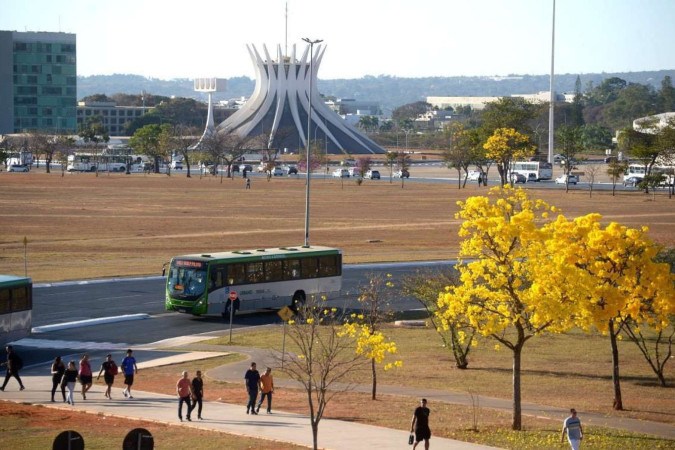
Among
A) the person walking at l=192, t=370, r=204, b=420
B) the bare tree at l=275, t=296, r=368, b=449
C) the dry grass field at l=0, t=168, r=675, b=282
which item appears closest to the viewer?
the bare tree at l=275, t=296, r=368, b=449

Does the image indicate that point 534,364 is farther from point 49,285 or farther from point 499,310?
point 49,285

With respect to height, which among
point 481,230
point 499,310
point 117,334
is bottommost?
point 117,334

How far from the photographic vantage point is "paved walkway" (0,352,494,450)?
22.8m

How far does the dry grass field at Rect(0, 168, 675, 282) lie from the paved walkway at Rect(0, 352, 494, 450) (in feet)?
75.5

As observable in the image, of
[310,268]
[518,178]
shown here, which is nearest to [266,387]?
[310,268]

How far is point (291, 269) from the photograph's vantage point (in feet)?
145

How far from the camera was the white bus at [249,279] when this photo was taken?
41438 millimetres

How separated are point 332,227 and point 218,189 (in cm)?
3968

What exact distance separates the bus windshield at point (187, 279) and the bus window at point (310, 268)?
4.87m

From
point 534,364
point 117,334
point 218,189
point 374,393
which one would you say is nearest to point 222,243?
point 117,334

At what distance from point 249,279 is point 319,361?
1842 centimetres

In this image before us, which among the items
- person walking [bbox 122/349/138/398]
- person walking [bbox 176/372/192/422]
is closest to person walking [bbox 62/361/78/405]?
person walking [bbox 122/349/138/398]

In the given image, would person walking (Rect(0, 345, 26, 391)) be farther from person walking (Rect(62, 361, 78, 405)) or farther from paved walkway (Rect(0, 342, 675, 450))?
person walking (Rect(62, 361, 78, 405))

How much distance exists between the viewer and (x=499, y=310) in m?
25.4
